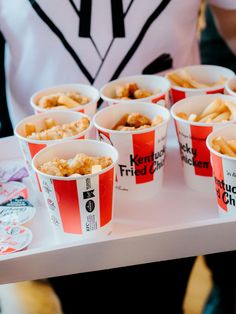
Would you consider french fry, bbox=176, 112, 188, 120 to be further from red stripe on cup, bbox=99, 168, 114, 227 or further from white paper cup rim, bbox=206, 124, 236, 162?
red stripe on cup, bbox=99, 168, 114, 227

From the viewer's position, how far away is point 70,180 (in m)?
0.95

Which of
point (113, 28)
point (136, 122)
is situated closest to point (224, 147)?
point (136, 122)

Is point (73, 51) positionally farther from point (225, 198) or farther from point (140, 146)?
point (225, 198)

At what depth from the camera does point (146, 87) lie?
1.39m

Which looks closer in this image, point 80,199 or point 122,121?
point 80,199

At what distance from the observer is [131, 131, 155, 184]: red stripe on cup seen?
1.08 metres

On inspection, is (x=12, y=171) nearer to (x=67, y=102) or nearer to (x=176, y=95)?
(x=67, y=102)

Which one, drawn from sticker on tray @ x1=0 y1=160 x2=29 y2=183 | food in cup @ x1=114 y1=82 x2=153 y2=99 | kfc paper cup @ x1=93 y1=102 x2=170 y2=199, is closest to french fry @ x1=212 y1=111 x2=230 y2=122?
kfc paper cup @ x1=93 y1=102 x2=170 y2=199

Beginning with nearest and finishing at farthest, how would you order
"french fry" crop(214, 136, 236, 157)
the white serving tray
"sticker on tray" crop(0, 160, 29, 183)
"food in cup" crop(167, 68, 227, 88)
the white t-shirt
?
the white serving tray < "french fry" crop(214, 136, 236, 157) < "sticker on tray" crop(0, 160, 29, 183) < "food in cup" crop(167, 68, 227, 88) < the white t-shirt

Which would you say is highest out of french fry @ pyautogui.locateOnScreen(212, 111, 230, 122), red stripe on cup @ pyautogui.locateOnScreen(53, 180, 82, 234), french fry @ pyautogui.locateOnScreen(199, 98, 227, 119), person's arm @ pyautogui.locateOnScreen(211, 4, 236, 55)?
person's arm @ pyautogui.locateOnScreen(211, 4, 236, 55)

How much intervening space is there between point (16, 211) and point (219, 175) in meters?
0.41

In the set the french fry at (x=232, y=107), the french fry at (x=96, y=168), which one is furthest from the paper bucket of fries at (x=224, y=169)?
the french fry at (x=96, y=168)

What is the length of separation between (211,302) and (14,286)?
0.37 meters

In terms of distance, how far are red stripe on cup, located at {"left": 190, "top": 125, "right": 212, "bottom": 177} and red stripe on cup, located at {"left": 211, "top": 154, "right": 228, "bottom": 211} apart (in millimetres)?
103
